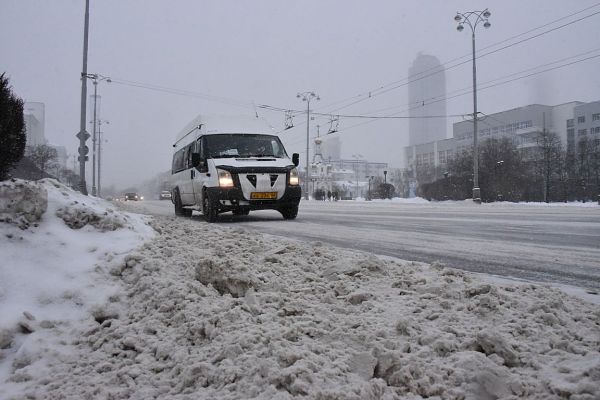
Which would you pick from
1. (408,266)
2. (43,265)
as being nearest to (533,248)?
(408,266)

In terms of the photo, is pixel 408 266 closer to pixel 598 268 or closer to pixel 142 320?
pixel 598 268

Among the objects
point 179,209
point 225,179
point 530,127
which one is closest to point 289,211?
point 225,179

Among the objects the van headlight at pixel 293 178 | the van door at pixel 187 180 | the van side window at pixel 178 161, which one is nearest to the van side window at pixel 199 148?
the van door at pixel 187 180

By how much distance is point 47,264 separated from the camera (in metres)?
3.29

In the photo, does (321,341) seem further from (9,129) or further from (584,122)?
(584,122)

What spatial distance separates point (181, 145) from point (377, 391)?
1311 cm

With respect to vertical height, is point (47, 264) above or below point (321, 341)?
above

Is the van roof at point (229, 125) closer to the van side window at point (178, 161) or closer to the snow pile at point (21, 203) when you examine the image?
the van side window at point (178, 161)

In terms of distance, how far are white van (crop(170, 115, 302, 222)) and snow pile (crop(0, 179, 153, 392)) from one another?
5.08m

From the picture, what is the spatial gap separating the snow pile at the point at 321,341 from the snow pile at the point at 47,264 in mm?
146

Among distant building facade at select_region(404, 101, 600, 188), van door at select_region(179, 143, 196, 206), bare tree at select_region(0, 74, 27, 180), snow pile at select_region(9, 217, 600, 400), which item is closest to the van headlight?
van door at select_region(179, 143, 196, 206)

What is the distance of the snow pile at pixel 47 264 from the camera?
2.48m

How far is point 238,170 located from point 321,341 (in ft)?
25.5

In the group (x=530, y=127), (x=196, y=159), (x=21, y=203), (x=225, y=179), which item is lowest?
(x=21, y=203)
